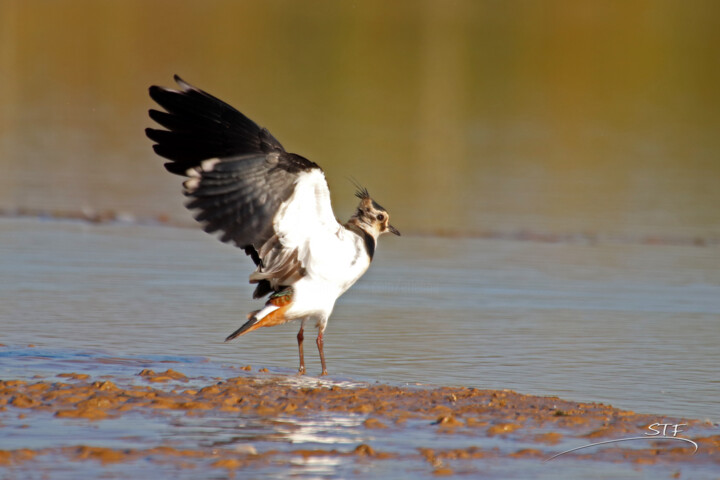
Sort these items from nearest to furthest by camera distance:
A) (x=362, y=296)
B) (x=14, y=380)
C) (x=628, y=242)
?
(x=14, y=380), (x=362, y=296), (x=628, y=242)

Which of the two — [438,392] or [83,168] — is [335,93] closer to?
[83,168]

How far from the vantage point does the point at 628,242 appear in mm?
13188

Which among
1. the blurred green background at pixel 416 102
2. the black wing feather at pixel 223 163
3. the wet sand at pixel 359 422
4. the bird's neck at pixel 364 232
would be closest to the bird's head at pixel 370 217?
the bird's neck at pixel 364 232

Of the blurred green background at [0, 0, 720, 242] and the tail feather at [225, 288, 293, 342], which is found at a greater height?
the blurred green background at [0, 0, 720, 242]

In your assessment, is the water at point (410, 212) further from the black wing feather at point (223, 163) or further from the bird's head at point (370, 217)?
the black wing feather at point (223, 163)

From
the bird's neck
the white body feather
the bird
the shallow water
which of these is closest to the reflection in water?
the shallow water

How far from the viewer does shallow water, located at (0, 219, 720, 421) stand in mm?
8070

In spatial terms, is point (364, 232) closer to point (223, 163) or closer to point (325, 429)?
point (223, 163)

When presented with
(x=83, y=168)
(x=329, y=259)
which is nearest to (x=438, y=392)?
(x=329, y=259)

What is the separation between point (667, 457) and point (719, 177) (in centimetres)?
1238

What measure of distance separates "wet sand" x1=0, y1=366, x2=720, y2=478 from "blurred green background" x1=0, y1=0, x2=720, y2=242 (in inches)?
246

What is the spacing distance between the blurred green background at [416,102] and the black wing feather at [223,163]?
5.77 m

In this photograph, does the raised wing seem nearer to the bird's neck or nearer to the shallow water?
the bird's neck

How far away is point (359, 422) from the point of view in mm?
6543
